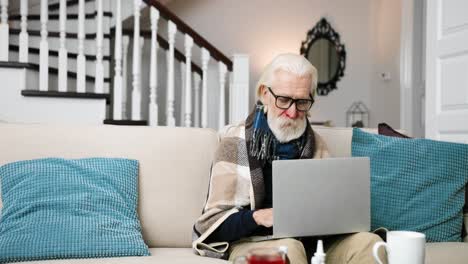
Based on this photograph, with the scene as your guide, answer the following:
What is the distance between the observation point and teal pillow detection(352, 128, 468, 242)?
80.0 inches

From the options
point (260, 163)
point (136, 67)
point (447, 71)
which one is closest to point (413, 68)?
point (447, 71)

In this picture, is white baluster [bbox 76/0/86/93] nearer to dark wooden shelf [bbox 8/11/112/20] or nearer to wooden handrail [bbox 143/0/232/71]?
dark wooden shelf [bbox 8/11/112/20]

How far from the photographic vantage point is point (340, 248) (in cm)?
171

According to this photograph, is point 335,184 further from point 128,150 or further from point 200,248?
point 128,150

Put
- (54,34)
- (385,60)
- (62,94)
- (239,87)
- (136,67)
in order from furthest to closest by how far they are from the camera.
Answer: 1. (385,60)
2. (239,87)
3. (54,34)
4. (136,67)
5. (62,94)

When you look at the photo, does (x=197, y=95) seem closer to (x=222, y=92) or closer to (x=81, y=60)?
(x=222, y=92)

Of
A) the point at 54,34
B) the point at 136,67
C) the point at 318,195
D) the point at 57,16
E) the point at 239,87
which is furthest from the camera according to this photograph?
the point at 57,16

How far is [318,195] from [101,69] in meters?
2.77

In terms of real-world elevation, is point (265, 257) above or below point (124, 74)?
below

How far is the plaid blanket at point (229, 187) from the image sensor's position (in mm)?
1798

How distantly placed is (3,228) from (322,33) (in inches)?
183

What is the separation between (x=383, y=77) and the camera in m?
5.71

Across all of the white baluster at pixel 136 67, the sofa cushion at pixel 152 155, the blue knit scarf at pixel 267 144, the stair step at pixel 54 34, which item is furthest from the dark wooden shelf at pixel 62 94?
the blue knit scarf at pixel 267 144

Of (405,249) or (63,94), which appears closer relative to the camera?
(405,249)
